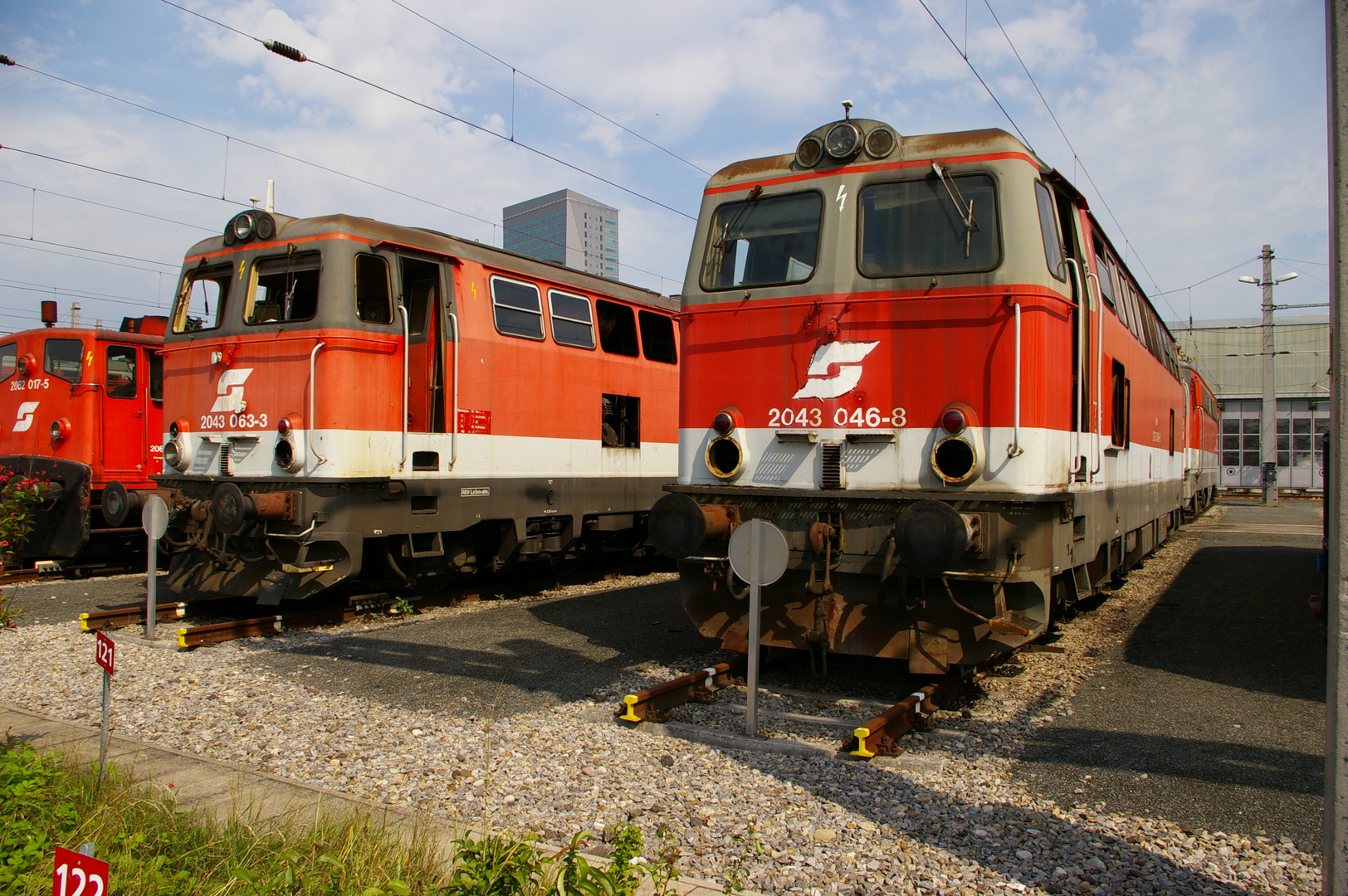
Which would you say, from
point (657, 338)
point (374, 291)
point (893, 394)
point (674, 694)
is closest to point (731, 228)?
point (893, 394)

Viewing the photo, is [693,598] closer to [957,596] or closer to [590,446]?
[957,596]

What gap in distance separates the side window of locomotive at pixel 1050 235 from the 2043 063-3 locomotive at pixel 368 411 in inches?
231

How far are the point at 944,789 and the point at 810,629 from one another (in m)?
1.75

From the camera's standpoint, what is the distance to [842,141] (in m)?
6.48

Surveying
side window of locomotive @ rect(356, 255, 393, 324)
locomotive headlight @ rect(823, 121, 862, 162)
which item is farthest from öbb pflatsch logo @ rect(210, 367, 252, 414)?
locomotive headlight @ rect(823, 121, 862, 162)

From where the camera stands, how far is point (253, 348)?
29.5 ft

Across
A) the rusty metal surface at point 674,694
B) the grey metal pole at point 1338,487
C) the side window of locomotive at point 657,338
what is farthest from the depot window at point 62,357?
the grey metal pole at point 1338,487

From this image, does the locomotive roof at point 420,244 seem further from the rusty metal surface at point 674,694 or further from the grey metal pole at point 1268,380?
the grey metal pole at point 1268,380

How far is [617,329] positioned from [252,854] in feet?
29.9

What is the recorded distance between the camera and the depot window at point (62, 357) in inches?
500

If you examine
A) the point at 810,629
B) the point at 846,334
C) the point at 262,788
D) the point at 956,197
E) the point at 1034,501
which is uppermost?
the point at 956,197

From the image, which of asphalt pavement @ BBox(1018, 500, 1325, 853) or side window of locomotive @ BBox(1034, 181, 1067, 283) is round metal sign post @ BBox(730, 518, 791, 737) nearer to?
asphalt pavement @ BBox(1018, 500, 1325, 853)

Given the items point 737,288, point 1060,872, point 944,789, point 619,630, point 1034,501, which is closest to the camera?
point 1060,872

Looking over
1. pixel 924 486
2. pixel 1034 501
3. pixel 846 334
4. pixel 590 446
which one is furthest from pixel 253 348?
pixel 1034 501
